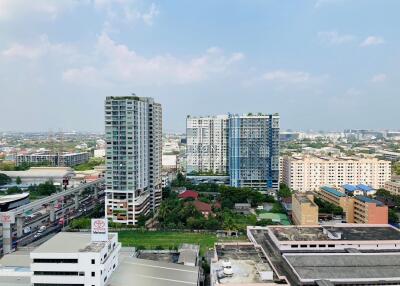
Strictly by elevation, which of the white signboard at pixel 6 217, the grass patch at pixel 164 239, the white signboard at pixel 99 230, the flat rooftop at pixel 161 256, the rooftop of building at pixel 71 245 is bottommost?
the grass patch at pixel 164 239

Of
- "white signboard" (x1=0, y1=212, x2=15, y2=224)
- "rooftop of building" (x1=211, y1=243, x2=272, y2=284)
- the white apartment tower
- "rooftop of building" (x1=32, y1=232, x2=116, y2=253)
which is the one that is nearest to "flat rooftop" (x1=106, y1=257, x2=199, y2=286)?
"rooftop of building" (x1=32, y1=232, x2=116, y2=253)

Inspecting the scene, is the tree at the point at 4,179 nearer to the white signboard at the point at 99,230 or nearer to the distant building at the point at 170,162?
the distant building at the point at 170,162

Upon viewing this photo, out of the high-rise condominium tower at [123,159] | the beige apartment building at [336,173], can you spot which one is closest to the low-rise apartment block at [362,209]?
the beige apartment building at [336,173]

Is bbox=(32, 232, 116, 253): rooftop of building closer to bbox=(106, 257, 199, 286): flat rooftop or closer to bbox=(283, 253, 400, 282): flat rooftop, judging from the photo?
bbox=(106, 257, 199, 286): flat rooftop

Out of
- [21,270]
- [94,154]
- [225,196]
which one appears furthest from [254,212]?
[94,154]

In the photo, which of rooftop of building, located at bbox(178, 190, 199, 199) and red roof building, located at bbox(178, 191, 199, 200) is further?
rooftop of building, located at bbox(178, 190, 199, 199)

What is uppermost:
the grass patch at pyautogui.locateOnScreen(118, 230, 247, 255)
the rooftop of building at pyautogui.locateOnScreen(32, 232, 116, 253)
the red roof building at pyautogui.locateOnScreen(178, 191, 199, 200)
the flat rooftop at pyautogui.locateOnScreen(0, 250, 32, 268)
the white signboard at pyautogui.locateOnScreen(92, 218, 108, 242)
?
the white signboard at pyautogui.locateOnScreen(92, 218, 108, 242)
